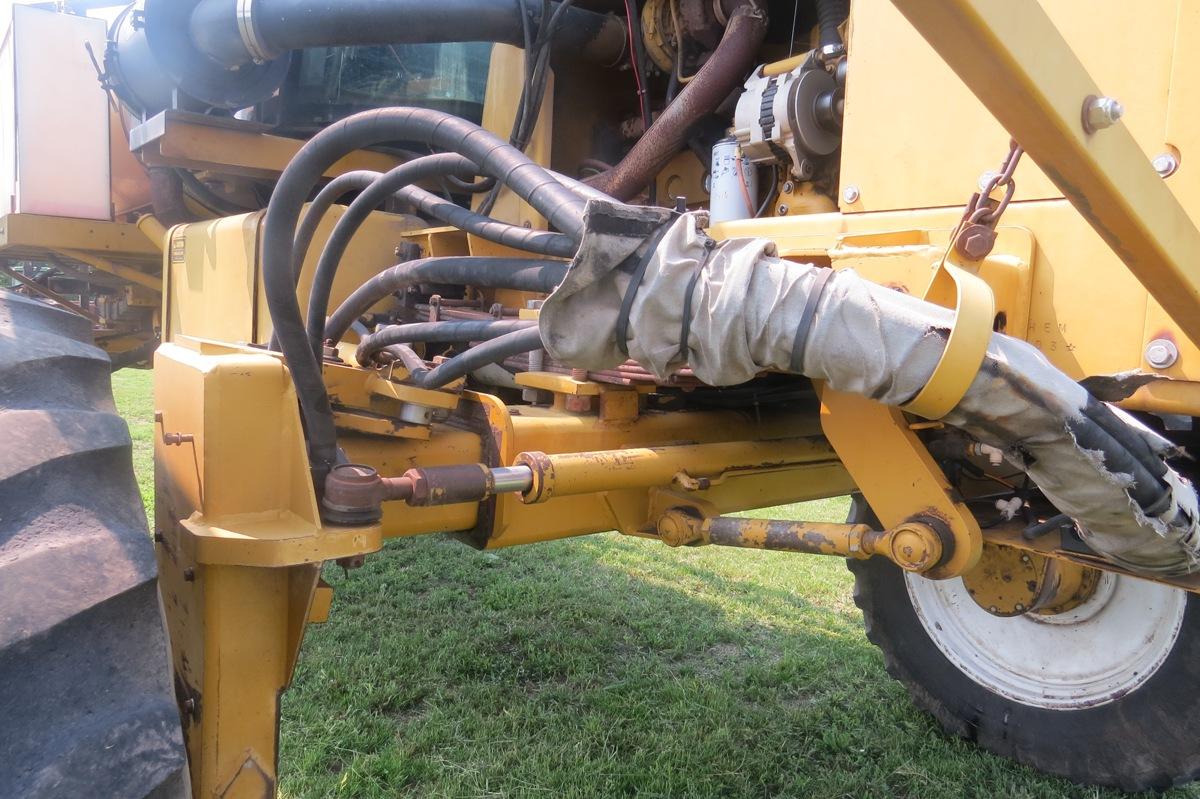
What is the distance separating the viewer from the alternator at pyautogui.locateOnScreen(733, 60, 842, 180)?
2.00 m

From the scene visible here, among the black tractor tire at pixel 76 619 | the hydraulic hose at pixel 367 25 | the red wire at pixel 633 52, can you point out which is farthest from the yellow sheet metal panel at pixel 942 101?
the black tractor tire at pixel 76 619

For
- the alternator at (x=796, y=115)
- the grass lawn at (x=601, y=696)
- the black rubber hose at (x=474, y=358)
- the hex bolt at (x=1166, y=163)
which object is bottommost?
the grass lawn at (x=601, y=696)

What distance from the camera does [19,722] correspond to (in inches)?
41.2

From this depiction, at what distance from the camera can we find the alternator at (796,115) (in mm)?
2004

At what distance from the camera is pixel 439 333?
2084 mm

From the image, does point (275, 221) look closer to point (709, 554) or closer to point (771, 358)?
point (771, 358)

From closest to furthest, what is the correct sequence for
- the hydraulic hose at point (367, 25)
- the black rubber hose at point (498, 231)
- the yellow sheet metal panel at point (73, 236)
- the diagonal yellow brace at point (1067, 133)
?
the diagonal yellow brace at point (1067, 133), the black rubber hose at point (498, 231), the hydraulic hose at point (367, 25), the yellow sheet metal panel at point (73, 236)

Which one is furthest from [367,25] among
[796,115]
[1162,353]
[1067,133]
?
[1162,353]

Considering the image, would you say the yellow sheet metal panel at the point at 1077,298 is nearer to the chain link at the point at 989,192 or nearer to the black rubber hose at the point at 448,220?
the chain link at the point at 989,192

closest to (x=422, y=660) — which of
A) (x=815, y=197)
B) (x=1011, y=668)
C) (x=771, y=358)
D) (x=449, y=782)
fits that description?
(x=449, y=782)

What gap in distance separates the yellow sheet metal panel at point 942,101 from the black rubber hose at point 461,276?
0.67m

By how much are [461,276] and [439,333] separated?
207 millimetres

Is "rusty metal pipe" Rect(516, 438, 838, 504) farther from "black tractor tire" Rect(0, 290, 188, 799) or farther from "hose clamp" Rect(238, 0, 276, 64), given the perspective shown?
"hose clamp" Rect(238, 0, 276, 64)

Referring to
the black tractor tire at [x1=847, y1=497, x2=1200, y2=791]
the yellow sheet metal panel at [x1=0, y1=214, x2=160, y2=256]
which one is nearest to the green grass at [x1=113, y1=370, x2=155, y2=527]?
the yellow sheet metal panel at [x1=0, y1=214, x2=160, y2=256]
